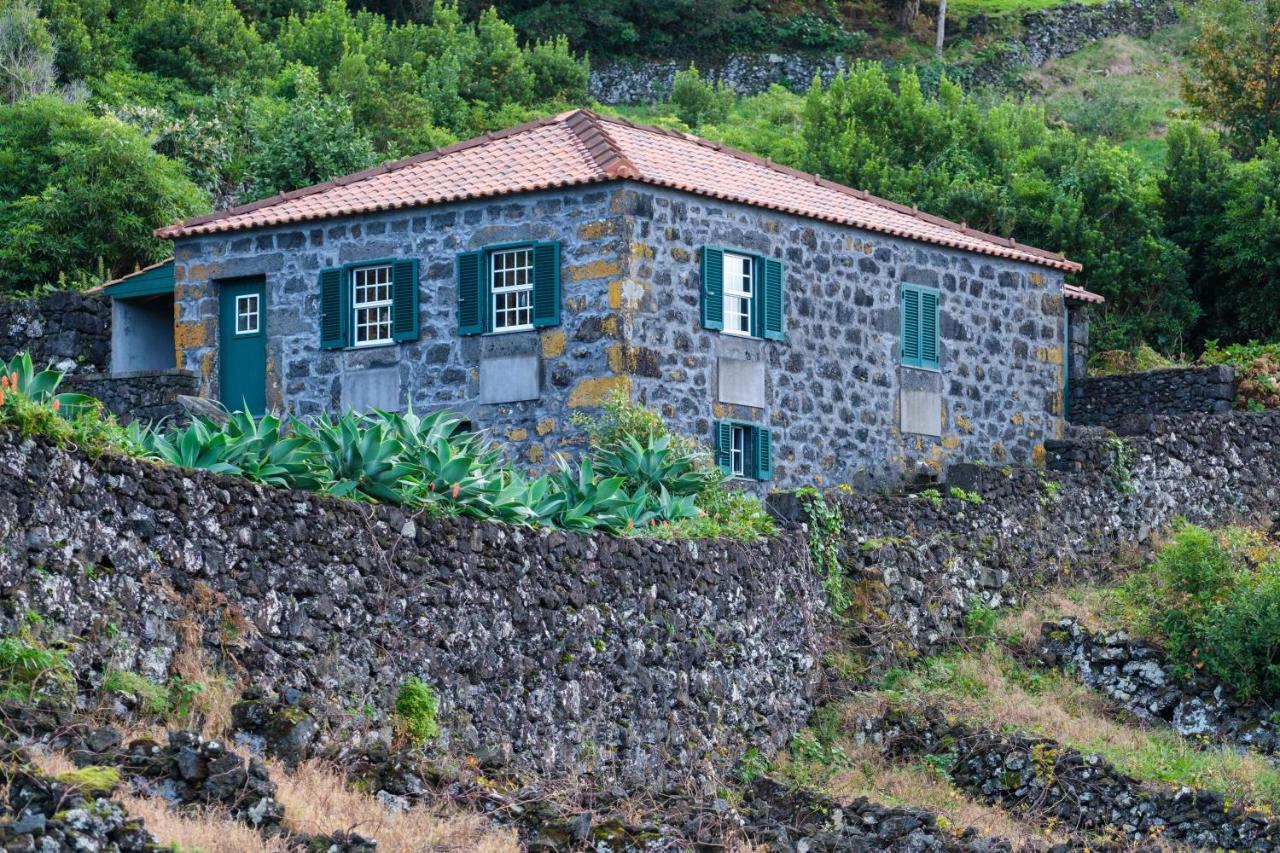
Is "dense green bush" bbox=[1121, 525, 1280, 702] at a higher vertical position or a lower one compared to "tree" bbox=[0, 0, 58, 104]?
lower

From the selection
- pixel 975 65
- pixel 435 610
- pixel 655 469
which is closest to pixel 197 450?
pixel 435 610

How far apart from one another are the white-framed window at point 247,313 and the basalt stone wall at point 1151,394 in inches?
567

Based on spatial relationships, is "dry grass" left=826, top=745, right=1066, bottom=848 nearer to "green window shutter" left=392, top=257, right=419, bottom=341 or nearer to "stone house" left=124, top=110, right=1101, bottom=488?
"stone house" left=124, top=110, right=1101, bottom=488

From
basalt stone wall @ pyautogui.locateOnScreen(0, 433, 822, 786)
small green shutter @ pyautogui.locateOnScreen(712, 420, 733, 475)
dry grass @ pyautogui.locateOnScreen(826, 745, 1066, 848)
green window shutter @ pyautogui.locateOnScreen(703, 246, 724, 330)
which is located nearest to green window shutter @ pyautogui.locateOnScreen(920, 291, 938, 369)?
green window shutter @ pyautogui.locateOnScreen(703, 246, 724, 330)

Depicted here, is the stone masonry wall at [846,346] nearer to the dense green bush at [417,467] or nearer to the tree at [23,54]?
the dense green bush at [417,467]

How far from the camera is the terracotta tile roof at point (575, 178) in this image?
28422 mm

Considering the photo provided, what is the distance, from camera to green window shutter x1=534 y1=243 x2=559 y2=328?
1094 inches

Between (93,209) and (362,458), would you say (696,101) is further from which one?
(362,458)

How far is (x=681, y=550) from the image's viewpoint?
70.2ft

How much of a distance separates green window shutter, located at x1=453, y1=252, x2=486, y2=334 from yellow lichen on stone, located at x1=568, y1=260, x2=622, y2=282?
51.1 inches

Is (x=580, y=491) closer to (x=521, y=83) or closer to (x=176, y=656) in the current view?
(x=176, y=656)

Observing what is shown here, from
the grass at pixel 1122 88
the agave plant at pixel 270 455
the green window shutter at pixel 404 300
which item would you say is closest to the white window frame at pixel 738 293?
the green window shutter at pixel 404 300

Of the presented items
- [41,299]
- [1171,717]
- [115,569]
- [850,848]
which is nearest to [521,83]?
[41,299]

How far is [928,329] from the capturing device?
1229 inches
